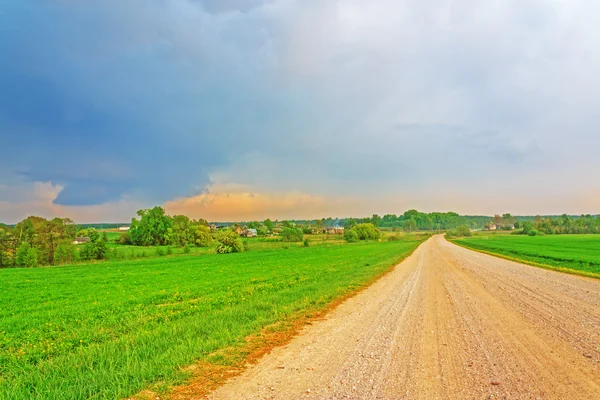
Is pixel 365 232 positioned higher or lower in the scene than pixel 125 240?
lower

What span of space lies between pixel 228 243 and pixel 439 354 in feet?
202

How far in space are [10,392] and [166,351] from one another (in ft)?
8.03

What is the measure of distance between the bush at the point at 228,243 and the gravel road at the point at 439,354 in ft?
181

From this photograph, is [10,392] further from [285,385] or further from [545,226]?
[545,226]

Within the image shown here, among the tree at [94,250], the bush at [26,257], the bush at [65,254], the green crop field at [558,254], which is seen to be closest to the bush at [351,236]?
the green crop field at [558,254]

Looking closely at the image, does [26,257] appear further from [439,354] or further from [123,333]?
[439,354]

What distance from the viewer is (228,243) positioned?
65.2 metres

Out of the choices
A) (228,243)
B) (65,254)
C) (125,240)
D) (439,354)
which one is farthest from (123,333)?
(125,240)

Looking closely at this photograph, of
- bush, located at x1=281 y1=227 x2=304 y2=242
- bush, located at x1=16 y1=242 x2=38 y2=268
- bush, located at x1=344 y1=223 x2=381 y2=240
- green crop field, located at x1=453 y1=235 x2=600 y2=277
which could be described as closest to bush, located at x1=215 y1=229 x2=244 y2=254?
bush, located at x1=16 y1=242 x2=38 y2=268

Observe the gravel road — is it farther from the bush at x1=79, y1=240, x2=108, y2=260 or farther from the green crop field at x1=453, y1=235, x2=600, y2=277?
the bush at x1=79, y1=240, x2=108, y2=260

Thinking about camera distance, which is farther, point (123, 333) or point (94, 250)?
point (94, 250)

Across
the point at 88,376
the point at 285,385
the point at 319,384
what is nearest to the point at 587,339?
the point at 319,384

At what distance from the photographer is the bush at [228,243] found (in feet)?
210

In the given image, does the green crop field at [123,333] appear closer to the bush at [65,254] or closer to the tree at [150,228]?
the bush at [65,254]
